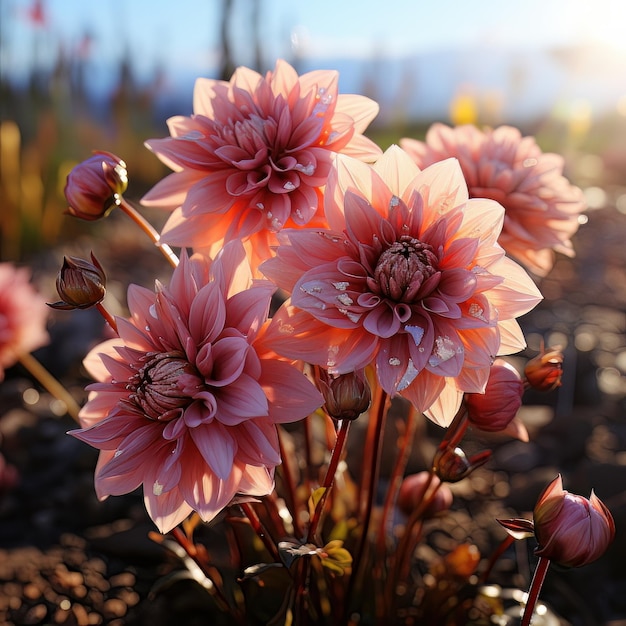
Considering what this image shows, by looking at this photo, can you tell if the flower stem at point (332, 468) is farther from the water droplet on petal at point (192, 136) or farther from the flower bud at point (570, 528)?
the water droplet on petal at point (192, 136)

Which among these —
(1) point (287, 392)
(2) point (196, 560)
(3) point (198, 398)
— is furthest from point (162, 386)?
(2) point (196, 560)

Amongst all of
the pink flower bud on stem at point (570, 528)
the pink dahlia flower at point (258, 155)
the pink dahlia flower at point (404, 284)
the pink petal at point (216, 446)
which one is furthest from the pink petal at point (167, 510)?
the pink flower bud on stem at point (570, 528)

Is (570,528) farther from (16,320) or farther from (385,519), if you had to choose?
(16,320)

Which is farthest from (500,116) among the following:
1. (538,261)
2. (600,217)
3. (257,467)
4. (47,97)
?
(257,467)

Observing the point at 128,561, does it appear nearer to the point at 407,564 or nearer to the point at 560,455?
the point at 407,564

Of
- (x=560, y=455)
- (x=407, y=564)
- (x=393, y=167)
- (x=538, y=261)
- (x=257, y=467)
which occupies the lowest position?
(x=560, y=455)

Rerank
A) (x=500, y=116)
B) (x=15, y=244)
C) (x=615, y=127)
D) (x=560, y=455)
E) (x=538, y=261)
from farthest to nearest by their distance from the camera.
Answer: (x=615, y=127) → (x=500, y=116) → (x=15, y=244) → (x=560, y=455) → (x=538, y=261)

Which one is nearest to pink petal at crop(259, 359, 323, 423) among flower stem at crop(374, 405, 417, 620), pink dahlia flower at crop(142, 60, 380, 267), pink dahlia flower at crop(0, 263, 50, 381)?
pink dahlia flower at crop(142, 60, 380, 267)
